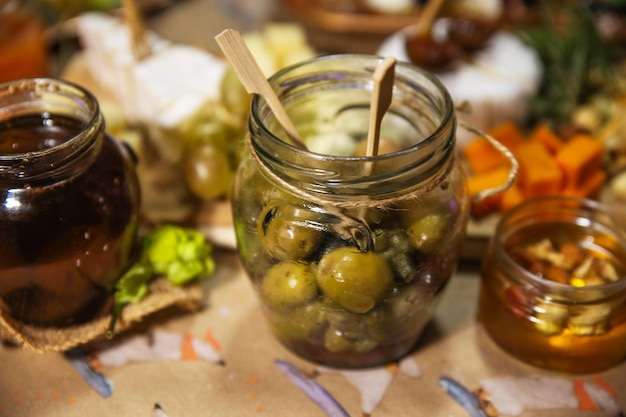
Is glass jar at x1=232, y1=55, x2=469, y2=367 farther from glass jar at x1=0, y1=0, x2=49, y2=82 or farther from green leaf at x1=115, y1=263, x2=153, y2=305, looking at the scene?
glass jar at x1=0, y1=0, x2=49, y2=82

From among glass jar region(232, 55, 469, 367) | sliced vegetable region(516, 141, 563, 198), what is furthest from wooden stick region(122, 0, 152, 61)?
sliced vegetable region(516, 141, 563, 198)

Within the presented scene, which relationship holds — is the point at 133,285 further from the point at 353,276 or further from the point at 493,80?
the point at 493,80

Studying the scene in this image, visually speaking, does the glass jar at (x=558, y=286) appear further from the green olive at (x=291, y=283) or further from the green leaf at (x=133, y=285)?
the green leaf at (x=133, y=285)

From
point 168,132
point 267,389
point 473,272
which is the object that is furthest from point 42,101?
point 473,272

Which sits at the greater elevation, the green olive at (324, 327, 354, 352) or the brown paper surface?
the green olive at (324, 327, 354, 352)

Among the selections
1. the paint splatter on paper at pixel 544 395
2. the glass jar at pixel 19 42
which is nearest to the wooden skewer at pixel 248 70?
the paint splatter on paper at pixel 544 395

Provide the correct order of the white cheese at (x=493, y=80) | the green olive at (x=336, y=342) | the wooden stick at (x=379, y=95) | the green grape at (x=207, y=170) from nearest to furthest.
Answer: the wooden stick at (x=379, y=95), the green olive at (x=336, y=342), the green grape at (x=207, y=170), the white cheese at (x=493, y=80)
